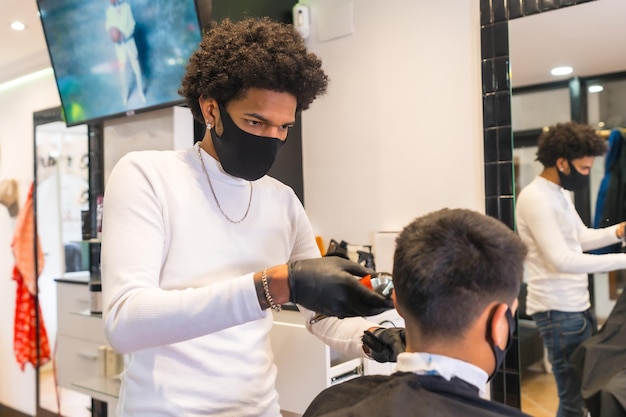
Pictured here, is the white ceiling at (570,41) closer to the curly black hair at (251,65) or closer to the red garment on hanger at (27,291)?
the curly black hair at (251,65)

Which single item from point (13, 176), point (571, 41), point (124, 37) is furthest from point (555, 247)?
point (13, 176)

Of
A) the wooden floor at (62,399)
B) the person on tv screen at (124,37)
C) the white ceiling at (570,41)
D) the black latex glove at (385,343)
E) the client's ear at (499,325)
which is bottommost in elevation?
the wooden floor at (62,399)

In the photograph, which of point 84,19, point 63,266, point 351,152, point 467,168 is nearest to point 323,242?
point 351,152

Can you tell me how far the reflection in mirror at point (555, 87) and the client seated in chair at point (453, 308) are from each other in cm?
110

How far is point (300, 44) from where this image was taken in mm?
1235

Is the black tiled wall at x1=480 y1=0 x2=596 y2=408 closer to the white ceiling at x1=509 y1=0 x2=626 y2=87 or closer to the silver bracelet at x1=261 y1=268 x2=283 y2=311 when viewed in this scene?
the white ceiling at x1=509 y1=0 x2=626 y2=87

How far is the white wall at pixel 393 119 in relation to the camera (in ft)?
6.88

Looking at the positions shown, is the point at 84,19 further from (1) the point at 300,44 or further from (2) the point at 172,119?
(1) the point at 300,44

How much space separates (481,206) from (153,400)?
4.79ft

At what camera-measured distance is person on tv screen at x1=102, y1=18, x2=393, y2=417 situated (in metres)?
0.91

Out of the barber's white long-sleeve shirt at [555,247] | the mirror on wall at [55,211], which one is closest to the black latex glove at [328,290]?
the barber's white long-sleeve shirt at [555,247]

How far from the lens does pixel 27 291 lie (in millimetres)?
3791

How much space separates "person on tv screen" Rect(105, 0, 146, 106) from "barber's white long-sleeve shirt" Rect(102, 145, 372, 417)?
4.16 ft

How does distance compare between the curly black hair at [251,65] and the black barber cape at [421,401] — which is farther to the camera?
the curly black hair at [251,65]
